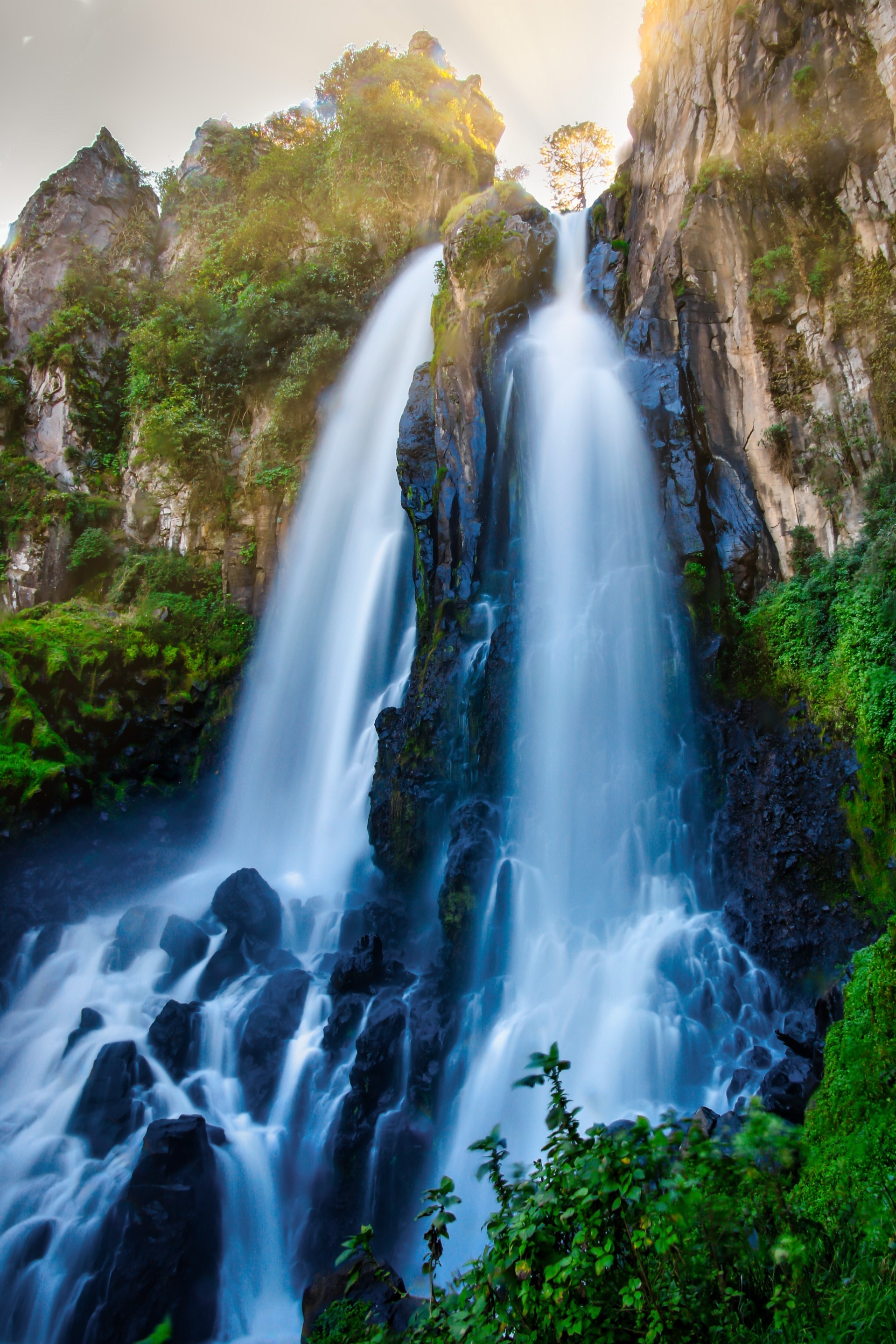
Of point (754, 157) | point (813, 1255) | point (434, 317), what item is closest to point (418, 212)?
point (434, 317)

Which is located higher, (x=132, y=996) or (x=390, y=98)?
(x=390, y=98)

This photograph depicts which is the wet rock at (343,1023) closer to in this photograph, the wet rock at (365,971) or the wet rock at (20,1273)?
the wet rock at (365,971)

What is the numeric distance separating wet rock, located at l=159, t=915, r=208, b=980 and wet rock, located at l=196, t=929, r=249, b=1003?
0.88 feet

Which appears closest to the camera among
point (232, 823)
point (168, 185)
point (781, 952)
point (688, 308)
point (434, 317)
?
point (781, 952)

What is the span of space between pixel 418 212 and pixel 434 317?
26.0 ft

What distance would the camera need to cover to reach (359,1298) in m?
6.16

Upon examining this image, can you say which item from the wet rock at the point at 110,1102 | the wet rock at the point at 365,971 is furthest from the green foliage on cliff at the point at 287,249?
the wet rock at the point at 110,1102

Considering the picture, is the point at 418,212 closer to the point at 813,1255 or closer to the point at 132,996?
the point at 132,996

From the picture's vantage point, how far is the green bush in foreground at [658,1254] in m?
2.38

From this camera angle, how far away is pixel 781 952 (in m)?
8.88

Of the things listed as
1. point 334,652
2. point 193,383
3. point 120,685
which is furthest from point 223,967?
point 193,383

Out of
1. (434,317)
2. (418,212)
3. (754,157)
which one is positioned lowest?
(754,157)

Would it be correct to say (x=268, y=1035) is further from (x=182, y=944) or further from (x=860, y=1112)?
(x=860, y=1112)

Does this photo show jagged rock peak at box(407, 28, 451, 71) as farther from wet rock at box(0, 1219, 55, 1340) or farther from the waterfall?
wet rock at box(0, 1219, 55, 1340)
